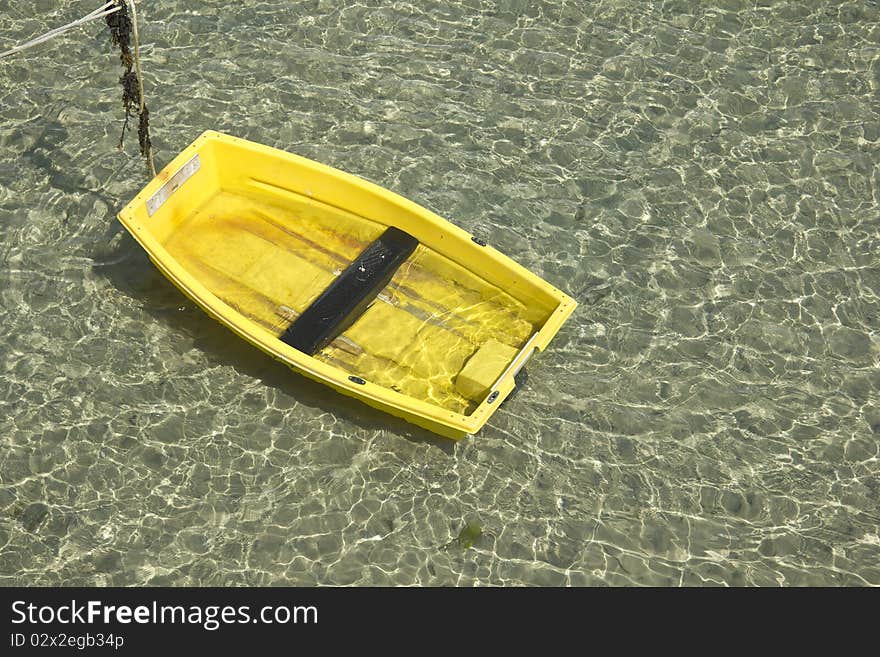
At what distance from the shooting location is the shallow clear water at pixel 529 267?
15.1 m

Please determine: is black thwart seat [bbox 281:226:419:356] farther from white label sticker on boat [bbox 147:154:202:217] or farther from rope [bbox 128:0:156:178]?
rope [bbox 128:0:156:178]

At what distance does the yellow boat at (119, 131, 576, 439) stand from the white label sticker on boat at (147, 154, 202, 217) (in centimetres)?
3

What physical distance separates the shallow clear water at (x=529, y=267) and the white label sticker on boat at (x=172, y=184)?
1527 millimetres

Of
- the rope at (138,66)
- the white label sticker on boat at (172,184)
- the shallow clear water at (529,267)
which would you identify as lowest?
the shallow clear water at (529,267)

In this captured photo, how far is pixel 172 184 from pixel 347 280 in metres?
2.95

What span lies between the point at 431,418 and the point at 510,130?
6.93 meters

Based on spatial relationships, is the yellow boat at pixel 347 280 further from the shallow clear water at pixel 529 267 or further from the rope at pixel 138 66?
the shallow clear water at pixel 529 267

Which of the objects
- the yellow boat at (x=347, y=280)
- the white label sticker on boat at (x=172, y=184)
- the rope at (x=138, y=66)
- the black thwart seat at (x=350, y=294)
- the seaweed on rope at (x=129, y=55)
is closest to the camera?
the rope at (x=138, y=66)

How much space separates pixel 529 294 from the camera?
16250mm

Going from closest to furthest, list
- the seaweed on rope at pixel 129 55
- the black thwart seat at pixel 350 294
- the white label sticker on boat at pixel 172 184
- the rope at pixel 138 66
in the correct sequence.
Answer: the rope at pixel 138 66
the seaweed on rope at pixel 129 55
the black thwart seat at pixel 350 294
the white label sticker on boat at pixel 172 184

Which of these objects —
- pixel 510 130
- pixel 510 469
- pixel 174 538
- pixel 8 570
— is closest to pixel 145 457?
pixel 174 538

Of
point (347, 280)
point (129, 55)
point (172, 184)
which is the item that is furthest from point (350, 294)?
point (129, 55)

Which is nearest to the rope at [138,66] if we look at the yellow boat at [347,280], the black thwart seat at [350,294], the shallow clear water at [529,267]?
the yellow boat at [347,280]

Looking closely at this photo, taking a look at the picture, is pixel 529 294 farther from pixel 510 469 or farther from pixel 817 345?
pixel 817 345
